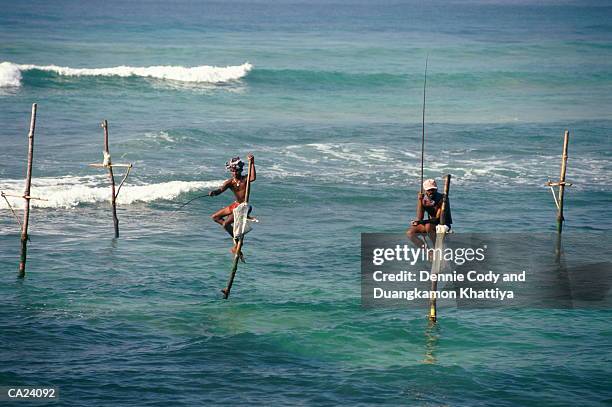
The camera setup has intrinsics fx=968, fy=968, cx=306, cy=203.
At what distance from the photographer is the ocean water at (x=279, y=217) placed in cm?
1398

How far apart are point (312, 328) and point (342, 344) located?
31.3 inches

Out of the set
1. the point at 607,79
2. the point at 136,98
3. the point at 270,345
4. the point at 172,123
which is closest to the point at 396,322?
the point at 270,345

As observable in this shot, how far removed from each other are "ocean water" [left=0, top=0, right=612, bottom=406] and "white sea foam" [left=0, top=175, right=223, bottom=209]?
0.07 m

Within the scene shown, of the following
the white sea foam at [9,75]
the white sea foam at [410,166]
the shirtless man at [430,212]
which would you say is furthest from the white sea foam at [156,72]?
the shirtless man at [430,212]

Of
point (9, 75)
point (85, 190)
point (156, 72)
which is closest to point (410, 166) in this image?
point (85, 190)

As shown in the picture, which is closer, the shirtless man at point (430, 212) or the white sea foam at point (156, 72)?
the shirtless man at point (430, 212)

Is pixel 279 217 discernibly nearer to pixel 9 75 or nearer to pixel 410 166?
pixel 410 166

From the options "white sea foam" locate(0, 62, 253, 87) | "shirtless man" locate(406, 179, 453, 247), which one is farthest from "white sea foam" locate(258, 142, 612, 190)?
"white sea foam" locate(0, 62, 253, 87)

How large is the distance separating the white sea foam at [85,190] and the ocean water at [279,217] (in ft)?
0.23

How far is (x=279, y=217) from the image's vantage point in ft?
76.8

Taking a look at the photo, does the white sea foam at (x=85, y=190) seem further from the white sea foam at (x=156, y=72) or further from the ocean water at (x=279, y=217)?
the white sea foam at (x=156, y=72)

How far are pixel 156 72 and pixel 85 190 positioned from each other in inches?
950

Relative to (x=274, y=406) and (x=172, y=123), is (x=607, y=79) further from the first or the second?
(x=274, y=406)

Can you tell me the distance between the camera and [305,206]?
24.5 m
